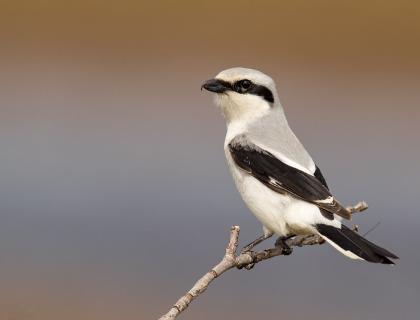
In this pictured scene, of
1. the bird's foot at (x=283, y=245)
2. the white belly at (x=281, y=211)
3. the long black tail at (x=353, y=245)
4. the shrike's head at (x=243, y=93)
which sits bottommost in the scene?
the long black tail at (x=353, y=245)

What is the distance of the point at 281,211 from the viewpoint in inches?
145

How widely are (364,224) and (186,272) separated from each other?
1.28m

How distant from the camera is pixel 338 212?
11.8ft

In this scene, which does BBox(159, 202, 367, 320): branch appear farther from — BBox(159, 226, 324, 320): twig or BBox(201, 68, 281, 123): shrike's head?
BBox(201, 68, 281, 123): shrike's head

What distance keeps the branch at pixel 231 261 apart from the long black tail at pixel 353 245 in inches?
4.7

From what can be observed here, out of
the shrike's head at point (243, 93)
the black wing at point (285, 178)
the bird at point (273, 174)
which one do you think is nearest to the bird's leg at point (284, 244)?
the bird at point (273, 174)

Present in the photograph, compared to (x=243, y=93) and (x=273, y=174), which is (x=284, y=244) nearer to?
(x=273, y=174)

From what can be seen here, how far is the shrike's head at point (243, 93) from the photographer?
4078mm

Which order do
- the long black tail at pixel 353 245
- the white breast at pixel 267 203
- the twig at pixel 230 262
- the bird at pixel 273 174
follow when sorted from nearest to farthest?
1. the twig at pixel 230 262
2. the long black tail at pixel 353 245
3. the bird at pixel 273 174
4. the white breast at pixel 267 203

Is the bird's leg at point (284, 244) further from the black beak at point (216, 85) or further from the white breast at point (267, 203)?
the black beak at point (216, 85)

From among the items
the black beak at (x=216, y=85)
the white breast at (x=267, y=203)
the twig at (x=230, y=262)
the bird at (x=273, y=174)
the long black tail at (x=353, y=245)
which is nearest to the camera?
the twig at (x=230, y=262)

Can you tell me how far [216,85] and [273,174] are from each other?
504 millimetres

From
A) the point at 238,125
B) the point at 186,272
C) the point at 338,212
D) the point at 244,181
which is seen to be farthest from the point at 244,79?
the point at 186,272

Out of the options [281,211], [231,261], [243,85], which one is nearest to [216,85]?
[243,85]
